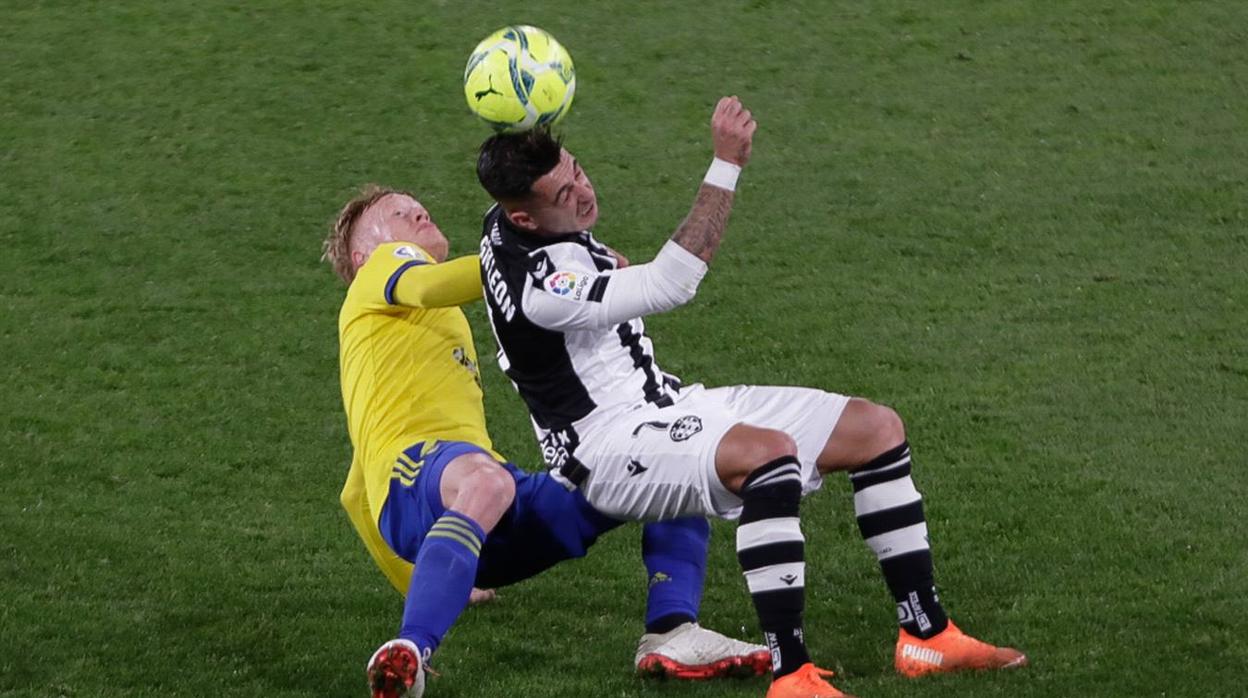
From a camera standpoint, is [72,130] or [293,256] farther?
[72,130]

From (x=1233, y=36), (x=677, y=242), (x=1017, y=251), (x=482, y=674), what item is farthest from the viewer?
(x=1233, y=36)

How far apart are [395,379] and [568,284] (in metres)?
1.27

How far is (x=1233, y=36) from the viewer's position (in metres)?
15.5

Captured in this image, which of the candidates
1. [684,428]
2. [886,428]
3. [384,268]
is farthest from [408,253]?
[886,428]

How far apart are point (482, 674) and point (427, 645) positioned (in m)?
0.67

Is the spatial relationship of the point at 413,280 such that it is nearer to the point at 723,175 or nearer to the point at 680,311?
the point at 723,175

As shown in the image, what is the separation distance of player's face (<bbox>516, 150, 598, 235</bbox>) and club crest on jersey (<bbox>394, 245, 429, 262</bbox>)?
36.9 inches

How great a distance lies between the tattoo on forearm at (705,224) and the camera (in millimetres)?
5262

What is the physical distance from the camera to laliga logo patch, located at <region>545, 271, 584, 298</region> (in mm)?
5363

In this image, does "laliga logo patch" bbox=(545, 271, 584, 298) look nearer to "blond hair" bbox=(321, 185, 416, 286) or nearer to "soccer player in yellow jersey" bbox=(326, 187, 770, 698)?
"soccer player in yellow jersey" bbox=(326, 187, 770, 698)

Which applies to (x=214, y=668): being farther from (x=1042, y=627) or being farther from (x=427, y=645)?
(x=1042, y=627)

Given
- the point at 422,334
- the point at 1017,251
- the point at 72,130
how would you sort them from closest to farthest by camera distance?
the point at 422,334 < the point at 1017,251 < the point at 72,130

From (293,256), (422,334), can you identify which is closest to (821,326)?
(293,256)

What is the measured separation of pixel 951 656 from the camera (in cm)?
552
